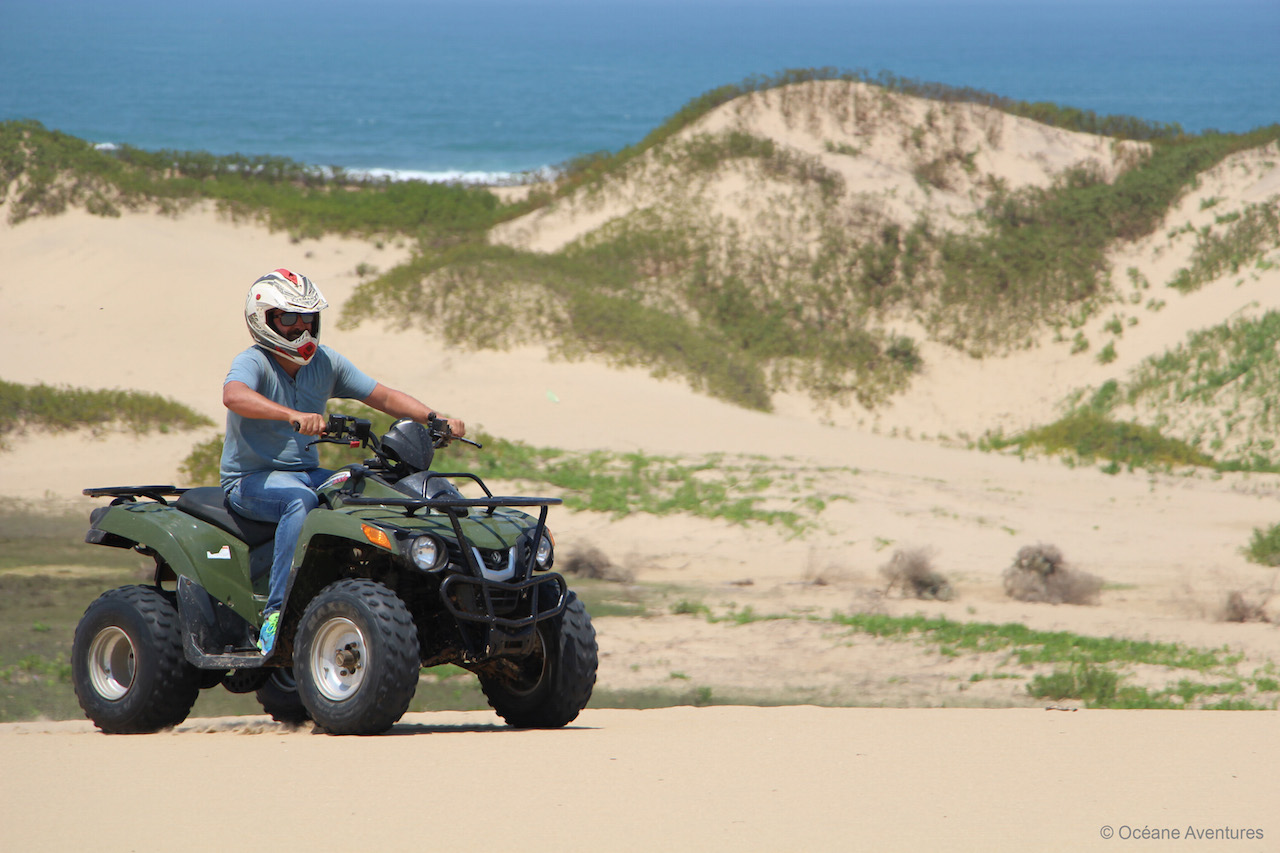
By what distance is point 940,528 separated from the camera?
→ 15094mm

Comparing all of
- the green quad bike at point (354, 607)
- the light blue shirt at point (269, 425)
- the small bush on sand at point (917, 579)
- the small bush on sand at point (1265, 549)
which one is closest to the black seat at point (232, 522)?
the green quad bike at point (354, 607)

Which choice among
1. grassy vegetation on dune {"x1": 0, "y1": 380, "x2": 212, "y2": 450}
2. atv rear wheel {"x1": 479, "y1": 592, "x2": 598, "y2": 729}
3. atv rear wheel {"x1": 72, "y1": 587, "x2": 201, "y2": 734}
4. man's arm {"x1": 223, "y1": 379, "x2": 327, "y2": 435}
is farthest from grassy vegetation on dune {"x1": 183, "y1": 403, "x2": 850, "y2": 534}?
man's arm {"x1": 223, "y1": 379, "x2": 327, "y2": 435}

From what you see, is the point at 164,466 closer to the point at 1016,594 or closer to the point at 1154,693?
the point at 1016,594

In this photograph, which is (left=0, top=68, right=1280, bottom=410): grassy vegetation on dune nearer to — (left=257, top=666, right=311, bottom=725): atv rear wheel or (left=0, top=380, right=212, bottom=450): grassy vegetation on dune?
(left=0, top=380, right=212, bottom=450): grassy vegetation on dune

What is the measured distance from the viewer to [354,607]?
19.0 ft

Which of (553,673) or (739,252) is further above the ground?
(739,252)

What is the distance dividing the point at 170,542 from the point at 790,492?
1049 cm

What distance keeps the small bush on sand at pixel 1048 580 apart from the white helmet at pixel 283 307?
332 inches

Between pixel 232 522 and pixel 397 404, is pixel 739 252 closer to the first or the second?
pixel 397 404

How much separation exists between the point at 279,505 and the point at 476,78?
394 feet

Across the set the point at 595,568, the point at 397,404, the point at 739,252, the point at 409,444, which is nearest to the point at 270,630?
the point at 409,444

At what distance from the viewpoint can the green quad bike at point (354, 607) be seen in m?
5.81

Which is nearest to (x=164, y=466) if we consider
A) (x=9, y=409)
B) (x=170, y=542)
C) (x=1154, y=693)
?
(x=9, y=409)

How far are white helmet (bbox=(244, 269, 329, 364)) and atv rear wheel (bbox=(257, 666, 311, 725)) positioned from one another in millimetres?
1698
